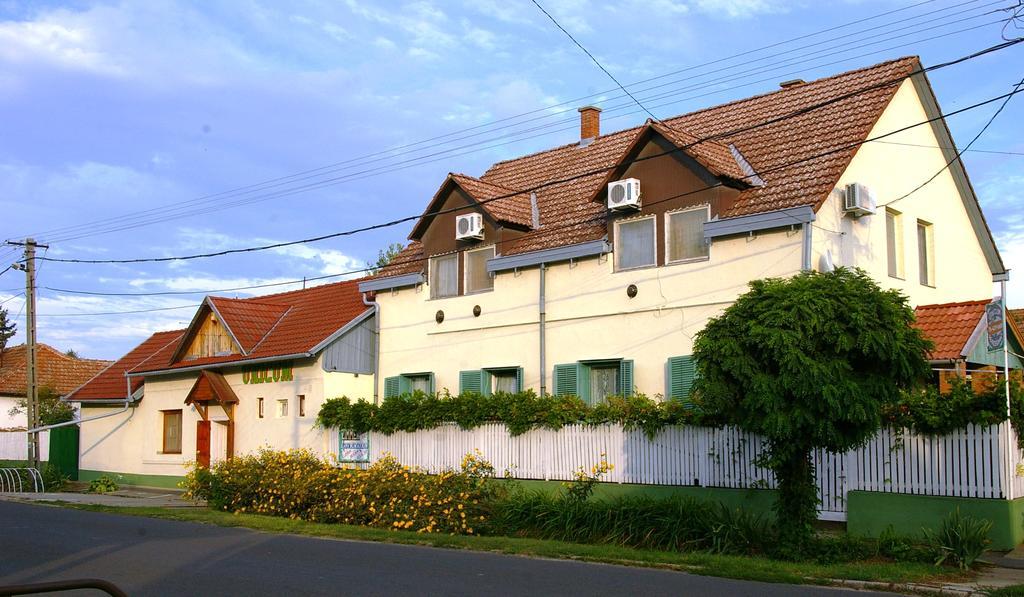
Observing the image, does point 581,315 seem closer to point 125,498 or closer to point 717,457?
point 717,457

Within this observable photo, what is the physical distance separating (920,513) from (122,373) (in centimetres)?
2753

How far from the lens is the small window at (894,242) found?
20.0 m

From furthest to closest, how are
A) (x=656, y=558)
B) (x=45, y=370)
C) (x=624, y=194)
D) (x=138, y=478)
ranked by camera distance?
1. (x=45, y=370)
2. (x=138, y=478)
3. (x=624, y=194)
4. (x=656, y=558)

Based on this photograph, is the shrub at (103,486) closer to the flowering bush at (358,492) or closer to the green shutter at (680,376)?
the flowering bush at (358,492)

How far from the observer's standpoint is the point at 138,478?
30750 mm

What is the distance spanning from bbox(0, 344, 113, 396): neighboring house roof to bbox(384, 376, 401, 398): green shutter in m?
28.0

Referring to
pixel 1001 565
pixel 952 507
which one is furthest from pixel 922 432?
pixel 1001 565

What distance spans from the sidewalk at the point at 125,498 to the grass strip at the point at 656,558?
546cm

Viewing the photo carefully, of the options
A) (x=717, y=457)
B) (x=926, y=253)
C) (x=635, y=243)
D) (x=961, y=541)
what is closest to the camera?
(x=961, y=541)

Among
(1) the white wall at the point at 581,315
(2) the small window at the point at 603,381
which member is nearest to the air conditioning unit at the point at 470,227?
(1) the white wall at the point at 581,315

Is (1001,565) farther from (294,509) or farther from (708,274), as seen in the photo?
(294,509)

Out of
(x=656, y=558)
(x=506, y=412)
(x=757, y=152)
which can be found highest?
(x=757, y=152)

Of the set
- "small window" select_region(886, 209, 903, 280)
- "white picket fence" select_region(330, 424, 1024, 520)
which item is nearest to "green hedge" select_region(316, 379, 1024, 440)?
"white picket fence" select_region(330, 424, 1024, 520)

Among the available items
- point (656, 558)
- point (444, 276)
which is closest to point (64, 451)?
point (444, 276)
